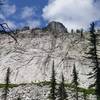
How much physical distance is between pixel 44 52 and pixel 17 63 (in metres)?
16.4

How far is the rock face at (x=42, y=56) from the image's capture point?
153125 millimetres

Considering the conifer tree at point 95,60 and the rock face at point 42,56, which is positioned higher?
the rock face at point 42,56

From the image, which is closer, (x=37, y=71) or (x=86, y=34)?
(x=37, y=71)

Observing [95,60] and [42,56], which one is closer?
[95,60]

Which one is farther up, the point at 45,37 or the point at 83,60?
the point at 45,37

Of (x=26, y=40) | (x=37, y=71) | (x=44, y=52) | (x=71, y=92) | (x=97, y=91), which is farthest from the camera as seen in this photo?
(x=26, y=40)

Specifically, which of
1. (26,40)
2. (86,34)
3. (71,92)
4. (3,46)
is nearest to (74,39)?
(86,34)

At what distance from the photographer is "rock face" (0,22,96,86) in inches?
6029

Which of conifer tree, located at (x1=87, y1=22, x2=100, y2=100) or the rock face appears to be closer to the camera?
conifer tree, located at (x1=87, y1=22, x2=100, y2=100)

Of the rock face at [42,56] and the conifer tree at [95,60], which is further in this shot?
the rock face at [42,56]

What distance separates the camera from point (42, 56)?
163500 mm

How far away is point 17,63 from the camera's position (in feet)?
526

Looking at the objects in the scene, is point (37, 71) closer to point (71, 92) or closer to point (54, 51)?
point (54, 51)

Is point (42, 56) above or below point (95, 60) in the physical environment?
above
